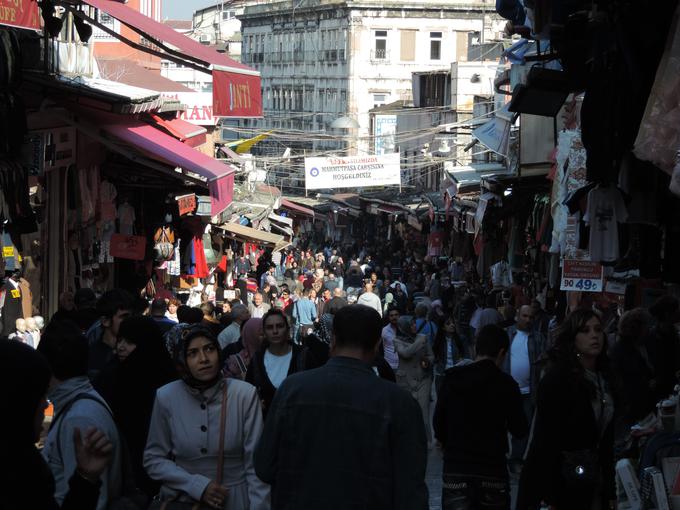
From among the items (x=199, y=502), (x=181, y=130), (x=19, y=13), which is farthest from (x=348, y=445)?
(x=181, y=130)

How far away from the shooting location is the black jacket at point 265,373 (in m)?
9.02

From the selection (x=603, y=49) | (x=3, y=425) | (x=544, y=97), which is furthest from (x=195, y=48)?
(x=3, y=425)

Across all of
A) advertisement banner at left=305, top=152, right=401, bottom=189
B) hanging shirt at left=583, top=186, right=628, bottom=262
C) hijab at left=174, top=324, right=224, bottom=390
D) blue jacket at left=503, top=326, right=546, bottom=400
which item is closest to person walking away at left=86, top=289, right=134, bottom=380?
hijab at left=174, top=324, right=224, bottom=390

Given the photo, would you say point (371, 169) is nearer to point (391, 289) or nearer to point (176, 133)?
point (391, 289)

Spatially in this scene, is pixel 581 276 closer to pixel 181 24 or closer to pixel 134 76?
pixel 134 76

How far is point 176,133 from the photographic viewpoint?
19250 mm

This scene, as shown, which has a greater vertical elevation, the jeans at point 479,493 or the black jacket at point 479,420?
the black jacket at point 479,420

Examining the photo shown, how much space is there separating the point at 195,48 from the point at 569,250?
14.2ft

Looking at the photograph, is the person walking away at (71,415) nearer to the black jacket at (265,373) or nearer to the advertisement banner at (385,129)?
the black jacket at (265,373)

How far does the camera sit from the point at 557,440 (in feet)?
23.7

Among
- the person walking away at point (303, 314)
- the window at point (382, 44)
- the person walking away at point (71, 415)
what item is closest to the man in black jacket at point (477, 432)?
the person walking away at point (71, 415)

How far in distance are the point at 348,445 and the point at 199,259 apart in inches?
720

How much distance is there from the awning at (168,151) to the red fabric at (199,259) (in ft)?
17.2

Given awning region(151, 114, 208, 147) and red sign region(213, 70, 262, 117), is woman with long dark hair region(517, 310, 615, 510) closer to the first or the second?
red sign region(213, 70, 262, 117)
